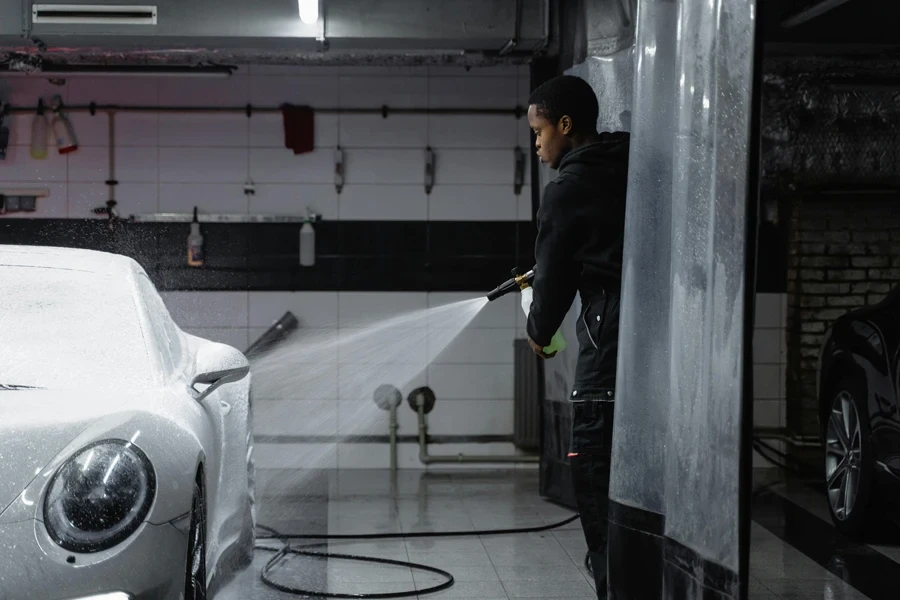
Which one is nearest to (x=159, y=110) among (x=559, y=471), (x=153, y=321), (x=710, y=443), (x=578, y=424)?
(x=559, y=471)

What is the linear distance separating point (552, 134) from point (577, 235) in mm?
365

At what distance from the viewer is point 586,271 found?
3.34 metres

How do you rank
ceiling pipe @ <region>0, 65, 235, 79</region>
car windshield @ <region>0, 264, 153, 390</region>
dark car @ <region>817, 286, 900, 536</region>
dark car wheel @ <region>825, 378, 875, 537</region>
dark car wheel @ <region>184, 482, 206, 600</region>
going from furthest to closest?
ceiling pipe @ <region>0, 65, 235, 79</region> < dark car wheel @ <region>825, 378, 875, 537</region> < dark car @ <region>817, 286, 900, 536</region> < car windshield @ <region>0, 264, 153, 390</region> < dark car wheel @ <region>184, 482, 206, 600</region>

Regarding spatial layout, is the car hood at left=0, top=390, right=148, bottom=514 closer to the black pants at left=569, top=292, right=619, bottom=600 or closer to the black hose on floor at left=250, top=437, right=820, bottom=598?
the black pants at left=569, top=292, right=619, bottom=600

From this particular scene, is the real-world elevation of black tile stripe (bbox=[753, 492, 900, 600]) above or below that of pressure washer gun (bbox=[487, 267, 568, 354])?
below

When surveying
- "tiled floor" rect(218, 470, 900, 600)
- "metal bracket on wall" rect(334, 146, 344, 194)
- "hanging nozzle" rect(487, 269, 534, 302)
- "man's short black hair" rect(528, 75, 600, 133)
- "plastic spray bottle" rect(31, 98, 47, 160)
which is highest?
"plastic spray bottle" rect(31, 98, 47, 160)

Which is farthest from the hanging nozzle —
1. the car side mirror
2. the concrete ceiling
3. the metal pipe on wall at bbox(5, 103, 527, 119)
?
the metal pipe on wall at bbox(5, 103, 527, 119)

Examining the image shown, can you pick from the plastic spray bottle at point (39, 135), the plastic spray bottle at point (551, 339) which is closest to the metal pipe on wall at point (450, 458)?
the plastic spray bottle at point (39, 135)

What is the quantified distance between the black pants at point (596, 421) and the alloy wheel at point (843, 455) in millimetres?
2586

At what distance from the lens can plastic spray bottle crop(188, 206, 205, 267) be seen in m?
7.93

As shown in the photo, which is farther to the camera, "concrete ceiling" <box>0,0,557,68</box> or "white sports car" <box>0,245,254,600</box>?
"concrete ceiling" <box>0,0,557,68</box>

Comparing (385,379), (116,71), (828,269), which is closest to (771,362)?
(828,269)

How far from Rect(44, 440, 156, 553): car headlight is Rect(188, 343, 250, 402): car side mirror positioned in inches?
23.0

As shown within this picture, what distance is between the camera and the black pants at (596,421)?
3297 millimetres
